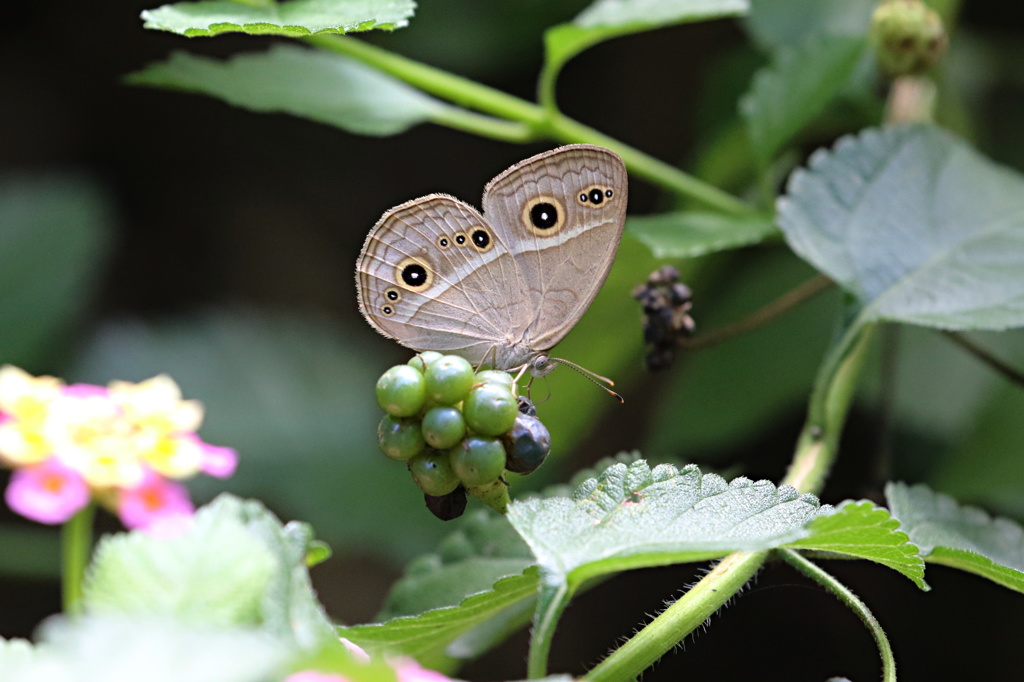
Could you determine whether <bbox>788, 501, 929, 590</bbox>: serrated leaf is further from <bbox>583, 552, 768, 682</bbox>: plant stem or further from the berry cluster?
the berry cluster

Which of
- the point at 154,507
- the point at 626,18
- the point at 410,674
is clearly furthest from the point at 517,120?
the point at 410,674

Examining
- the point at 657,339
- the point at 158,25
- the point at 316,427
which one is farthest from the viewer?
the point at 316,427

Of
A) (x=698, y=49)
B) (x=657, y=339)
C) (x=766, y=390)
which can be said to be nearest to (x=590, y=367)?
(x=766, y=390)

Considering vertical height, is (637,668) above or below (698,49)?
below

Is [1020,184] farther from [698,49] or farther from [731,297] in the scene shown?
[698,49]

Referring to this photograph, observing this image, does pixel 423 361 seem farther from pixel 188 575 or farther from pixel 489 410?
pixel 188 575

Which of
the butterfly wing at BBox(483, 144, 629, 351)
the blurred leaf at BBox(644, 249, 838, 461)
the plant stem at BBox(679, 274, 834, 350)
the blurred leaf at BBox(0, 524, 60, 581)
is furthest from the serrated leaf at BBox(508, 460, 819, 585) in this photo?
the blurred leaf at BBox(0, 524, 60, 581)

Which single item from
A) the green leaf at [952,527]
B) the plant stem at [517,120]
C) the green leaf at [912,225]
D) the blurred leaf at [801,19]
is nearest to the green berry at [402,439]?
the green leaf at [952,527]
